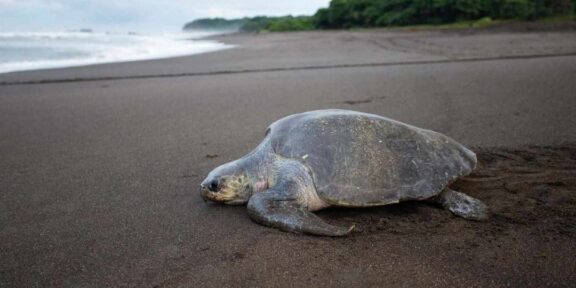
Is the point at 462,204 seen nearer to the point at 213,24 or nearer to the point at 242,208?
the point at 242,208

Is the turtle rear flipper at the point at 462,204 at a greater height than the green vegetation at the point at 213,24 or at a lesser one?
Result: lesser

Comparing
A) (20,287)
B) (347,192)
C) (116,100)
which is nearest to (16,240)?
(20,287)

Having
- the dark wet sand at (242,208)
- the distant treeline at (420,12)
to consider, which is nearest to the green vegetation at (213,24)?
the distant treeline at (420,12)

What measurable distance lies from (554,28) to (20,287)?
1559 cm

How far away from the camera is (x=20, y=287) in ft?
5.18

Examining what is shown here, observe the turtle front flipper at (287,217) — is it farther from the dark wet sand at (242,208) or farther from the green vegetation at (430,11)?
the green vegetation at (430,11)

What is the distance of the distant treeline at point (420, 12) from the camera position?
57.6 ft

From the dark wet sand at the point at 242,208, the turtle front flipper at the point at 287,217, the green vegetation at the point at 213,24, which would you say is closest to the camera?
the dark wet sand at the point at 242,208

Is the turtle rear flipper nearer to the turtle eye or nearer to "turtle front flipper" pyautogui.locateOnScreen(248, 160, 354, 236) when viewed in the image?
"turtle front flipper" pyautogui.locateOnScreen(248, 160, 354, 236)

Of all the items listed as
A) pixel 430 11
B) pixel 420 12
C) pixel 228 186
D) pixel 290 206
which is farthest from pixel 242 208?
pixel 420 12

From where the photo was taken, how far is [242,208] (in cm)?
232

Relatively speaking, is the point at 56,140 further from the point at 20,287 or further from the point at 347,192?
the point at 347,192

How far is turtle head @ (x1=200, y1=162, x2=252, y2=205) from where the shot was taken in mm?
2289

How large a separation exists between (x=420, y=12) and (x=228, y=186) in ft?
75.0
